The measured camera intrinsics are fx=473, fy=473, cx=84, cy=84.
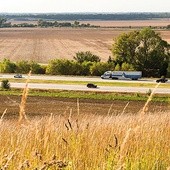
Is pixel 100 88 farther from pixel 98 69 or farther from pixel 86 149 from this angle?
Answer: pixel 86 149

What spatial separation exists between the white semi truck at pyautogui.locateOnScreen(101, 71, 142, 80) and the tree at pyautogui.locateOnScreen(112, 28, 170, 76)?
7.02 m

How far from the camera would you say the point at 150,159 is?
15.7 ft

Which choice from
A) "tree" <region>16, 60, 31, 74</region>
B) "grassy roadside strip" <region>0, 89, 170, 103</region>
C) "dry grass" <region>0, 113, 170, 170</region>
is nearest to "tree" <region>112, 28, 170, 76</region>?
"tree" <region>16, 60, 31, 74</region>

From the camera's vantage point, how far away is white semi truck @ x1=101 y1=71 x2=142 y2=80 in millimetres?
67488

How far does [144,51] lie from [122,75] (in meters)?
9.01

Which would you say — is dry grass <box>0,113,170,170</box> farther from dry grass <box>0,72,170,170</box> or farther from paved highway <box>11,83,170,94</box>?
paved highway <box>11,83,170,94</box>

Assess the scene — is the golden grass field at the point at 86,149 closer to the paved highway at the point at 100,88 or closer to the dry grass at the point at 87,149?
the dry grass at the point at 87,149

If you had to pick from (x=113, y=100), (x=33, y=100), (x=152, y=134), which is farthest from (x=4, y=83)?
(x=152, y=134)

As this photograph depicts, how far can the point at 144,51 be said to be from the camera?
75.3 meters

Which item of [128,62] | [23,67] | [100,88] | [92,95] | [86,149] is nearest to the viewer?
[86,149]

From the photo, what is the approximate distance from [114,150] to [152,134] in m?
1.44

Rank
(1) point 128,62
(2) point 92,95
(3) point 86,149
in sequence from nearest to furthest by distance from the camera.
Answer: (3) point 86,149 < (2) point 92,95 < (1) point 128,62

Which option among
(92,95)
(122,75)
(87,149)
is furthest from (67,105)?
(87,149)

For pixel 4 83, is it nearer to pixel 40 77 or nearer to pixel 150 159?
pixel 40 77
